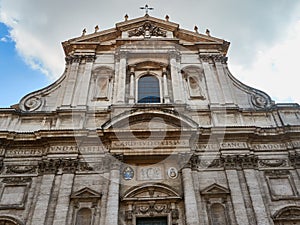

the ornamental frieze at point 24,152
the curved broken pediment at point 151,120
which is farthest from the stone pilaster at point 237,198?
the ornamental frieze at point 24,152

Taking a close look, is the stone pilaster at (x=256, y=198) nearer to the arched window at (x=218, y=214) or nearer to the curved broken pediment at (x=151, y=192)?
the arched window at (x=218, y=214)

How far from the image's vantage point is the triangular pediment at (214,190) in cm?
1182

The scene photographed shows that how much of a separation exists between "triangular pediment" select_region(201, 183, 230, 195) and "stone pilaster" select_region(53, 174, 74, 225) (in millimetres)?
4858

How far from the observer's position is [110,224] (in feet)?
35.2

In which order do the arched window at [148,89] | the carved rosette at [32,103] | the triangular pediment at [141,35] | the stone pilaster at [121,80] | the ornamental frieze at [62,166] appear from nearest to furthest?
the ornamental frieze at [62,166], the carved rosette at [32,103], the stone pilaster at [121,80], the arched window at [148,89], the triangular pediment at [141,35]

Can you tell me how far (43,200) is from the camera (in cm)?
1143

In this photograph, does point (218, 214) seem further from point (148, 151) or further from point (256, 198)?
point (148, 151)

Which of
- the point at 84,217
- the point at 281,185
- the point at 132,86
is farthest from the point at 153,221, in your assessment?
the point at 132,86

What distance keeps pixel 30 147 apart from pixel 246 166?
860 centimetres

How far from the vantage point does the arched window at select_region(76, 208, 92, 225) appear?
444 inches

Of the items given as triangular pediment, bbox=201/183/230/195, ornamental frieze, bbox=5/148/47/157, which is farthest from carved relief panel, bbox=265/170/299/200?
ornamental frieze, bbox=5/148/47/157

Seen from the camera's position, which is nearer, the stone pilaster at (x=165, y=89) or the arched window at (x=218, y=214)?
the arched window at (x=218, y=214)

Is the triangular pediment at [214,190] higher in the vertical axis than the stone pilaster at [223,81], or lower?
lower

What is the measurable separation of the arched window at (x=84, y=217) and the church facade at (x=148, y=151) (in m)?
0.04
